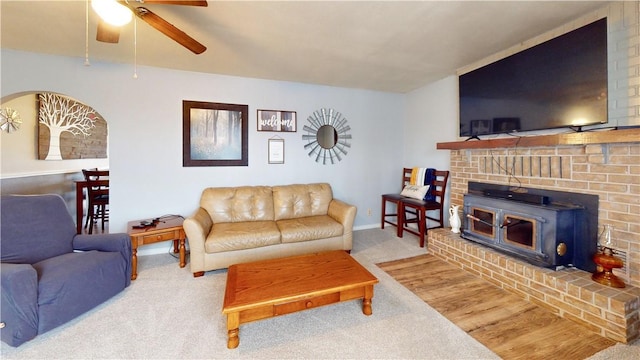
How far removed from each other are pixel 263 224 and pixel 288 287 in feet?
4.49

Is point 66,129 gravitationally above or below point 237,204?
above

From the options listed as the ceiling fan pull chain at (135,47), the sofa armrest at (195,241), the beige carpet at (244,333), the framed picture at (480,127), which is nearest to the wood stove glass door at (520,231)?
the framed picture at (480,127)

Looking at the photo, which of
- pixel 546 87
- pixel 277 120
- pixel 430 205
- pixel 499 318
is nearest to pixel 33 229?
pixel 277 120

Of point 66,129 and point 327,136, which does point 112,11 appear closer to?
point 327,136

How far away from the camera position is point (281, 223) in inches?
124

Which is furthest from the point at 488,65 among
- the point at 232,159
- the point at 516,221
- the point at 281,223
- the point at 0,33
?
the point at 0,33

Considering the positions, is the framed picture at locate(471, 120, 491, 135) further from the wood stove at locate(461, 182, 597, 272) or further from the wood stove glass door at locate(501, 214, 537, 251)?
the wood stove glass door at locate(501, 214, 537, 251)

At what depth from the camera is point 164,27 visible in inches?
68.7

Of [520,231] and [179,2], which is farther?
[520,231]

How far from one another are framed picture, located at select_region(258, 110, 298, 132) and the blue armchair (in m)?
2.16

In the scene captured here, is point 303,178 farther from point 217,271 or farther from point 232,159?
point 217,271

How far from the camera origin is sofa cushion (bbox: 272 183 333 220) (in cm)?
345

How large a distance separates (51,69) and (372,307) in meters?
4.18

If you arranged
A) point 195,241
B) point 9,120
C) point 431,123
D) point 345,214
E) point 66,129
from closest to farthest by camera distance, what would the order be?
point 195,241 < point 345,214 < point 9,120 < point 431,123 < point 66,129
